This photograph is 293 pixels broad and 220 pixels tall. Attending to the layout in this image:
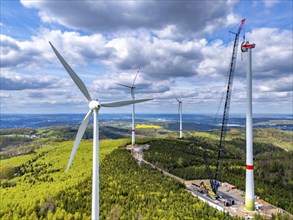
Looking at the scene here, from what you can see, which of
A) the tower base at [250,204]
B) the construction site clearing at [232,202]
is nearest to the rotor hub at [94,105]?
the construction site clearing at [232,202]

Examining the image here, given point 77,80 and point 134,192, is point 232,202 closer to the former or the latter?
point 134,192

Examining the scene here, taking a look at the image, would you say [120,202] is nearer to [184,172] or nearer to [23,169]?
[184,172]

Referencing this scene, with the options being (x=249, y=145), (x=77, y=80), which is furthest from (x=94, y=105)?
(x=249, y=145)

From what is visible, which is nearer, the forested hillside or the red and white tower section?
the red and white tower section

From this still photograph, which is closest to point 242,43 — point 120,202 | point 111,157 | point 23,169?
point 120,202

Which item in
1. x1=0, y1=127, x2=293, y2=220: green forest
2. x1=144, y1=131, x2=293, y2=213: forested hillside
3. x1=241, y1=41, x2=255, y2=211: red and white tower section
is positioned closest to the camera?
x1=0, y1=127, x2=293, y2=220: green forest

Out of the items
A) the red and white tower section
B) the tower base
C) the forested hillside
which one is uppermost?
the red and white tower section

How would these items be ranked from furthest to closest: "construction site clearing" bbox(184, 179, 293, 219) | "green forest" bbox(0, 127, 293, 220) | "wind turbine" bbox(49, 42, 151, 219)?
"construction site clearing" bbox(184, 179, 293, 219) < "green forest" bbox(0, 127, 293, 220) < "wind turbine" bbox(49, 42, 151, 219)

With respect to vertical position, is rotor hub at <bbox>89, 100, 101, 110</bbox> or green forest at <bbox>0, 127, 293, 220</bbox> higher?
rotor hub at <bbox>89, 100, 101, 110</bbox>

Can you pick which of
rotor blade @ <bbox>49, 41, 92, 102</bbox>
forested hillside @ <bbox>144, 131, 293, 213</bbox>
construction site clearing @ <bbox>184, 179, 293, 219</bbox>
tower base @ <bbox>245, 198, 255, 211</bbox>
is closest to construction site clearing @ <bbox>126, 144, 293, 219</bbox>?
construction site clearing @ <bbox>184, 179, 293, 219</bbox>

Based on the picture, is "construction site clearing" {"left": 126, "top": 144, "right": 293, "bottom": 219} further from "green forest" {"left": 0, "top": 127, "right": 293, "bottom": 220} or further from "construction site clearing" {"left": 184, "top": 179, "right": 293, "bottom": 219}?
"green forest" {"left": 0, "top": 127, "right": 293, "bottom": 220}
